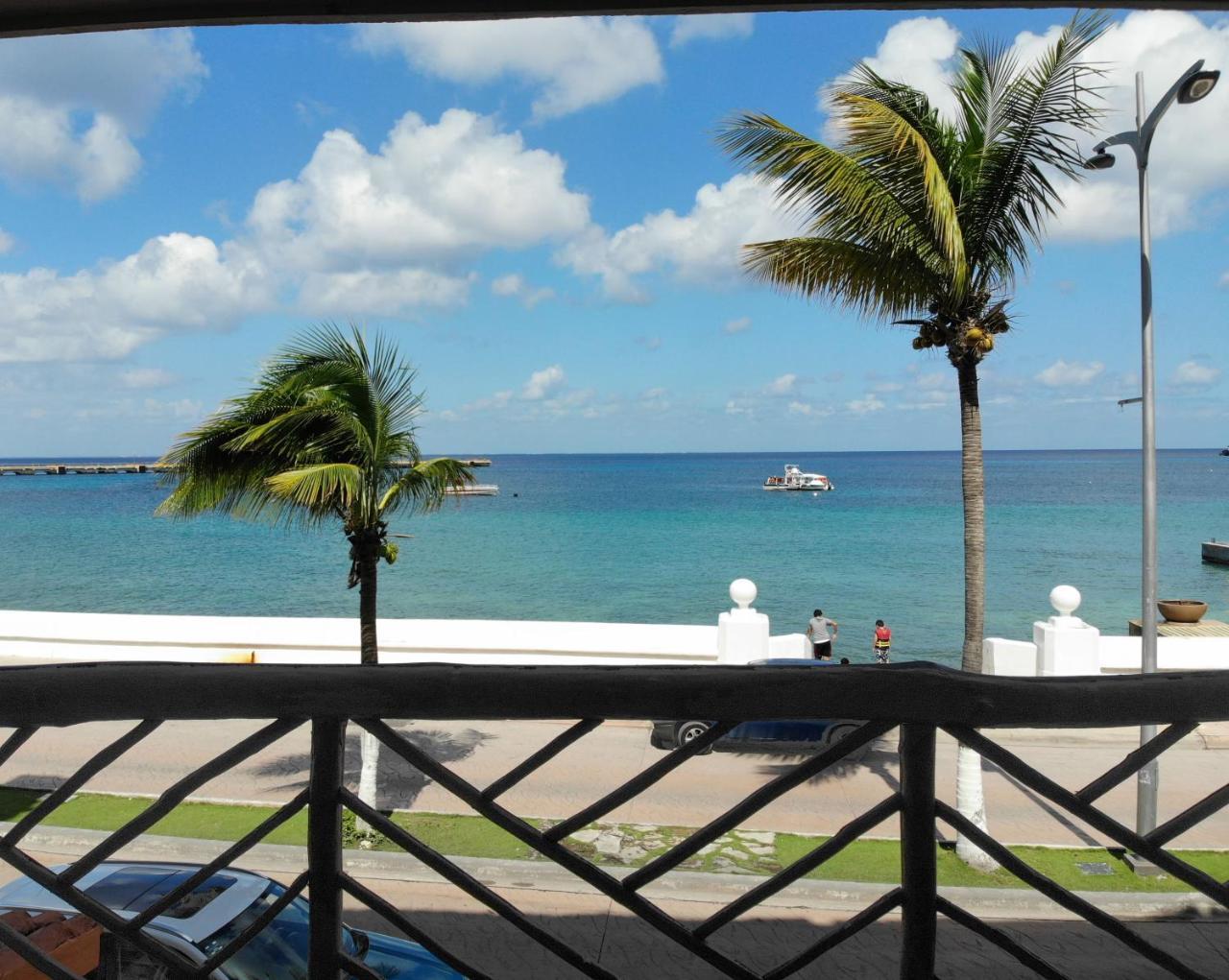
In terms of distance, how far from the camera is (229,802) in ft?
26.8

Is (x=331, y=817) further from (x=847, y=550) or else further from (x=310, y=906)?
(x=847, y=550)

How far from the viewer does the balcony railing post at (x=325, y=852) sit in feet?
3.97

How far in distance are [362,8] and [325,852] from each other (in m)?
1.49

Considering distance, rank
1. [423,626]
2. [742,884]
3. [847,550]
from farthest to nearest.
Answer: [847,550] < [423,626] < [742,884]

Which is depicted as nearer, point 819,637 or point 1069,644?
point 1069,644

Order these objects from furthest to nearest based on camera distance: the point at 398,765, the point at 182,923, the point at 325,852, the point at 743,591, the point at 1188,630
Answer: the point at 1188,630, the point at 743,591, the point at 398,765, the point at 182,923, the point at 325,852

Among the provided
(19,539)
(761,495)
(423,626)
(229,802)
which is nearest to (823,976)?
(229,802)

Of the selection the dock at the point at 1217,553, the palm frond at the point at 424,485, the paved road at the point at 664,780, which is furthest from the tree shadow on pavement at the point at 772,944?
the dock at the point at 1217,553

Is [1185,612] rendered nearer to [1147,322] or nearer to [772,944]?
[1147,322]

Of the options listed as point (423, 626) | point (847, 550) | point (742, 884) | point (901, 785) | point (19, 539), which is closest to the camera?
point (901, 785)

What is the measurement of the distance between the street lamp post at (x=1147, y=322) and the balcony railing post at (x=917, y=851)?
355 inches

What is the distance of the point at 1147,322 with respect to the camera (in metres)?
9.49

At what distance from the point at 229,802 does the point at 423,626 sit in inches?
335

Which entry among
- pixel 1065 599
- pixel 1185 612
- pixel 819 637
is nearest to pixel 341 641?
pixel 819 637
